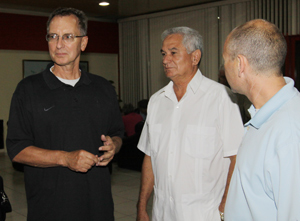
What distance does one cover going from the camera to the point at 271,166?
1.22m

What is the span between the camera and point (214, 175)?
2275 millimetres

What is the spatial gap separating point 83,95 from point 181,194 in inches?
35.3

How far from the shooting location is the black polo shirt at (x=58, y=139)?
207cm

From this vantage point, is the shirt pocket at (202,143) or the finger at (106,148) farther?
the shirt pocket at (202,143)

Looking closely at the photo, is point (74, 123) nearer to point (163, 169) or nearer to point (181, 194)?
point (163, 169)

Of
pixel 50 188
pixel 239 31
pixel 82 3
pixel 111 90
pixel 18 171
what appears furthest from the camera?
pixel 82 3

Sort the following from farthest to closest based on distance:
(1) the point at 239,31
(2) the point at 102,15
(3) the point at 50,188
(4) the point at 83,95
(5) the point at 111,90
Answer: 1. (2) the point at 102,15
2. (5) the point at 111,90
3. (4) the point at 83,95
4. (3) the point at 50,188
5. (1) the point at 239,31

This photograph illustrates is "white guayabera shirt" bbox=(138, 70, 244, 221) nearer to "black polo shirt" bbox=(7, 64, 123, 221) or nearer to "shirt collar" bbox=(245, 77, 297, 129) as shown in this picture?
"black polo shirt" bbox=(7, 64, 123, 221)

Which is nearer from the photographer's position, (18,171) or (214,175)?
(214,175)

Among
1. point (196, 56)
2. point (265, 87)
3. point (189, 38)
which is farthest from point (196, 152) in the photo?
point (265, 87)

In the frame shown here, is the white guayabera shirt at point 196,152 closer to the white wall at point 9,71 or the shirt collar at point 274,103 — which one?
the shirt collar at point 274,103

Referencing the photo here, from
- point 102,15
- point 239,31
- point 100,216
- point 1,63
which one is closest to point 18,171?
point 1,63

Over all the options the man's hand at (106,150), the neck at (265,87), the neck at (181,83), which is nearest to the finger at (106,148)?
the man's hand at (106,150)

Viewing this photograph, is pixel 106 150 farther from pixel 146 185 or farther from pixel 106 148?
pixel 146 185
